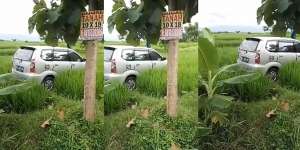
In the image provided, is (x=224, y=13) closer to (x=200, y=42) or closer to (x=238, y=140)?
(x=200, y=42)

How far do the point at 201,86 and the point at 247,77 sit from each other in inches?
14.8

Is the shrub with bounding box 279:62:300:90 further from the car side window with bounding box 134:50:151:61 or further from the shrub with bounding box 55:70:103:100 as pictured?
the shrub with bounding box 55:70:103:100

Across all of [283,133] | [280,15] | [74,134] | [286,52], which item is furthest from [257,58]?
[74,134]

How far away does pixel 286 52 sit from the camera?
136 inches

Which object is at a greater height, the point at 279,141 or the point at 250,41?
the point at 250,41

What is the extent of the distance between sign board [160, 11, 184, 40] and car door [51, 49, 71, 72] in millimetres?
822

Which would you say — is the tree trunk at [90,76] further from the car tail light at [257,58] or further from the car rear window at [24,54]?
the car tail light at [257,58]

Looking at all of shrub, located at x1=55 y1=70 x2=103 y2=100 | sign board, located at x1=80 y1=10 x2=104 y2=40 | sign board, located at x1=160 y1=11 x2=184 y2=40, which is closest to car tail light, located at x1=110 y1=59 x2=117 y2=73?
shrub, located at x1=55 y1=70 x2=103 y2=100

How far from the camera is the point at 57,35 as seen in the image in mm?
3590

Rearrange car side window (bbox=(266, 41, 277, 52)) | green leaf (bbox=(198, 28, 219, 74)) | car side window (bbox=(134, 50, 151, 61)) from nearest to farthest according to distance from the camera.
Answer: green leaf (bbox=(198, 28, 219, 74)) < car side window (bbox=(266, 41, 277, 52)) < car side window (bbox=(134, 50, 151, 61))

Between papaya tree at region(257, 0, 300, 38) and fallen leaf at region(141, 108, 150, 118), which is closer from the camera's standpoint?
papaya tree at region(257, 0, 300, 38)

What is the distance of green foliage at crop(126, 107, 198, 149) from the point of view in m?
3.46

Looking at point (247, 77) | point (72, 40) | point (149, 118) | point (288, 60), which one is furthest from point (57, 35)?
point (288, 60)

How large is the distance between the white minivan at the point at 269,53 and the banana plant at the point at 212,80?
12 cm
